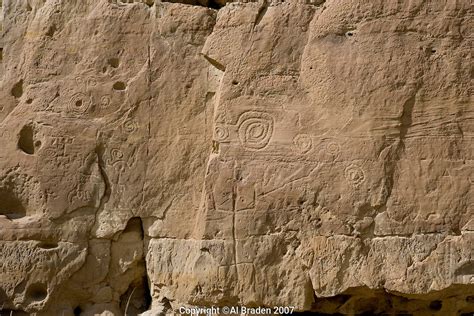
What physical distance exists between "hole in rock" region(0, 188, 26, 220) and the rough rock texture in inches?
0.7

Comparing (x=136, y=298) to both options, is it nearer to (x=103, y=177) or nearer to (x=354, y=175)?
(x=103, y=177)

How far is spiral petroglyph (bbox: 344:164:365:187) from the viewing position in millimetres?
6020

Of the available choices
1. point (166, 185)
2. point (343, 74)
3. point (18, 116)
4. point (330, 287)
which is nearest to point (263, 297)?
point (330, 287)

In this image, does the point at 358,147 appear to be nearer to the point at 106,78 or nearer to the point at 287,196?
the point at 287,196

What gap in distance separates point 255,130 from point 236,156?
0.25 metres

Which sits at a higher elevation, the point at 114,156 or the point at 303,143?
the point at 303,143

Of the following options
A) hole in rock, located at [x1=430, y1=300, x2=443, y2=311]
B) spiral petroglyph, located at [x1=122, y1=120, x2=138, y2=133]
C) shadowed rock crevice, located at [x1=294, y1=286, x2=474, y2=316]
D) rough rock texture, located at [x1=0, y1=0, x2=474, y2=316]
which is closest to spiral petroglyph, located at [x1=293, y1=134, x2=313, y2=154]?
rough rock texture, located at [x1=0, y1=0, x2=474, y2=316]

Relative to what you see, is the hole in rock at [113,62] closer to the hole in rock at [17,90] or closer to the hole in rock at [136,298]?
the hole in rock at [17,90]

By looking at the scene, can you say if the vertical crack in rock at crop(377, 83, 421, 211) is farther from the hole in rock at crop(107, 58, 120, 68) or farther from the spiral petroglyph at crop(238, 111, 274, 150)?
the hole in rock at crop(107, 58, 120, 68)

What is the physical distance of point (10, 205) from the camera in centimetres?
659

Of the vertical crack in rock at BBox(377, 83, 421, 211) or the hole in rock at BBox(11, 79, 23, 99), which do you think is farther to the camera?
the hole in rock at BBox(11, 79, 23, 99)

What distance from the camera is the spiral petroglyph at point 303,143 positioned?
6.15 metres

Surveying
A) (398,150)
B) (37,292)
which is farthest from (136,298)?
(398,150)

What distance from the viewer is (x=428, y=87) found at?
601 centimetres
